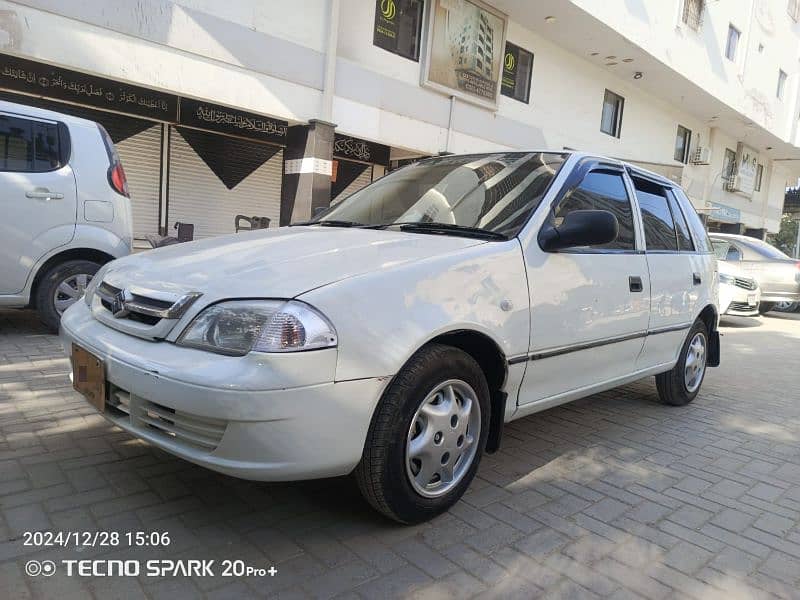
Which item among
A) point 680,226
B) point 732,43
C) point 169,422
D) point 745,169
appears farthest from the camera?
point 745,169

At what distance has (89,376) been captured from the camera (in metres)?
2.48

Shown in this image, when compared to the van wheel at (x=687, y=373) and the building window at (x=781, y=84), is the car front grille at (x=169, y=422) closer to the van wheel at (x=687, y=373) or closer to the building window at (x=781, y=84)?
the van wheel at (x=687, y=373)

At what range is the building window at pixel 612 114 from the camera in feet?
58.2

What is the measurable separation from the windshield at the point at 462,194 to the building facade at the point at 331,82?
617 cm

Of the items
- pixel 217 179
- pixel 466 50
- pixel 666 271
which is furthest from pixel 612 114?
pixel 666 271

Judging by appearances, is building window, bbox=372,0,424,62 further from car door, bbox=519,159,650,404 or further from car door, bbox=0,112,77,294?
car door, bbox=519,159,650,404

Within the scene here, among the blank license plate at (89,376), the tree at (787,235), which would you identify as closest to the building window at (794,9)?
the blank license plate at (89,376)

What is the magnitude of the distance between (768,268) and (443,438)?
11466mm

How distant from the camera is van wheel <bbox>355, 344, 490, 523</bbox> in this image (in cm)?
227

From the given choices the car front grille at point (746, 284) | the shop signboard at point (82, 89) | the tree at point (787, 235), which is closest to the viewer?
the shop signboard at point (82, 89)

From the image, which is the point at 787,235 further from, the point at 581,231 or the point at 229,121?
the point at 581,231

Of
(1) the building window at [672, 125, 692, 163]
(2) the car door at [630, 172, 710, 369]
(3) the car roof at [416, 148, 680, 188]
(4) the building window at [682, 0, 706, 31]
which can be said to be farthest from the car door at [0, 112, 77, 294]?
(1) the building window at [672, 125, 692, 163]

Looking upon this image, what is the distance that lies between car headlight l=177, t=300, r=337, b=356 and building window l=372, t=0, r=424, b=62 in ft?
34.2

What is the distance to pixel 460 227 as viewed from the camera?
2.99m
